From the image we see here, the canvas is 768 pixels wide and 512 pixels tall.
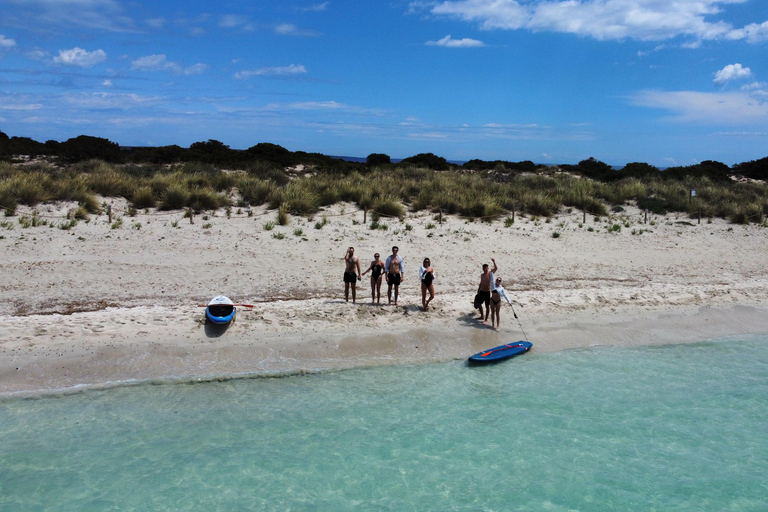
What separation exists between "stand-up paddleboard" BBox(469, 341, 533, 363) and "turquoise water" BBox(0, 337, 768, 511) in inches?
7.0

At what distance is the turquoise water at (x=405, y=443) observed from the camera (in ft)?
21.6

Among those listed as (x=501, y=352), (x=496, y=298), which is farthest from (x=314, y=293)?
(x=501, y=352)

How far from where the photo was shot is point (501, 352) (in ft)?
32.6

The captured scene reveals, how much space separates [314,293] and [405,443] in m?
5.31

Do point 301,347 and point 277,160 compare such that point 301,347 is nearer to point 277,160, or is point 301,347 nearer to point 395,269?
point 395,269

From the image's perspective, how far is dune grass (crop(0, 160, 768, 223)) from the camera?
18719 millimetres

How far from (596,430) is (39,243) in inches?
537

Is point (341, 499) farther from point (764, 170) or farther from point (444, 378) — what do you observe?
point (764, 170)

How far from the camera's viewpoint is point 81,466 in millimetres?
6922

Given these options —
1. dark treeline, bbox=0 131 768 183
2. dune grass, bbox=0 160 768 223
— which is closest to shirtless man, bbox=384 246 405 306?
dune grass, bbox=0 160 768 223

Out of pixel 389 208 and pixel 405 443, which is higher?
pixel 389 208

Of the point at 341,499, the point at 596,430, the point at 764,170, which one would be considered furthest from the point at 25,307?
the point at 764,170

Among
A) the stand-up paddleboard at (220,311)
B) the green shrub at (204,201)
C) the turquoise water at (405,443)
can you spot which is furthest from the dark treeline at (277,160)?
the turquoise water at (405,443)

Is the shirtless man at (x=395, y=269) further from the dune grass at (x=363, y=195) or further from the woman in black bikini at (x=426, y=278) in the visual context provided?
the dune grass at (x=363, y=195)
